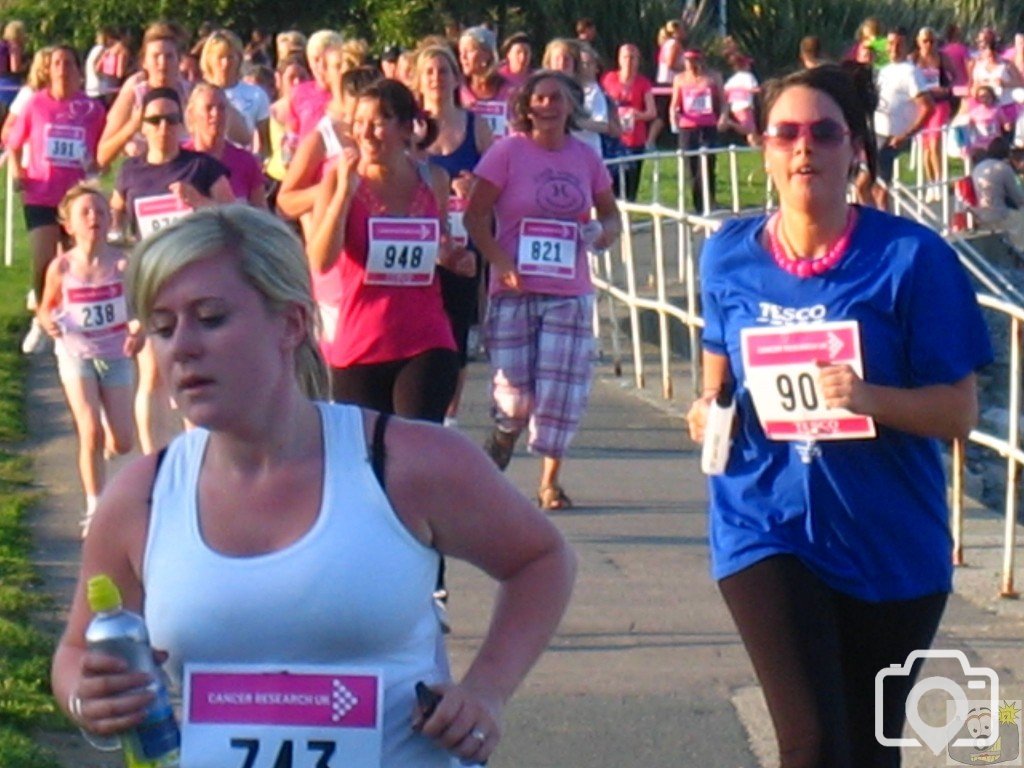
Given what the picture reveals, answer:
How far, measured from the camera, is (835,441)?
190 inches

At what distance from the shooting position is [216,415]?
10.5 feet

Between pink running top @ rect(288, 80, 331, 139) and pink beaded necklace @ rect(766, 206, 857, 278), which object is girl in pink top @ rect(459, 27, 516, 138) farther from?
pink beaded necklace @ rect(766, 206, 857, 278)

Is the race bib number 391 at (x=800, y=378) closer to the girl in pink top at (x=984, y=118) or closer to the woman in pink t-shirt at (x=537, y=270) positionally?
the woman in pink t-shirt at (x=537, y=270)

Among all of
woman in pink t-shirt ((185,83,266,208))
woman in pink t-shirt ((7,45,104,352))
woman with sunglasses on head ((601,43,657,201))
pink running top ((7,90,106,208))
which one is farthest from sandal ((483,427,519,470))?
woman with sunglasses on head ((601,43,657,201))

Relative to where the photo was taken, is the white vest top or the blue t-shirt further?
the blue t-shirt

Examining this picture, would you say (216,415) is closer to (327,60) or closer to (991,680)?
(991,680)

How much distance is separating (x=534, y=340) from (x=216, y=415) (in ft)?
20.6

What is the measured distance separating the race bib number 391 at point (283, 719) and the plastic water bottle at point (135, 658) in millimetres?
100

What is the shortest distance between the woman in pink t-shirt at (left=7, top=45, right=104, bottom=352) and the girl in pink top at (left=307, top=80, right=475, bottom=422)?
6.87m

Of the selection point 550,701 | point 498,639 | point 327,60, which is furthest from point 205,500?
point 327,60

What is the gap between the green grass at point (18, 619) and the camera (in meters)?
6.37

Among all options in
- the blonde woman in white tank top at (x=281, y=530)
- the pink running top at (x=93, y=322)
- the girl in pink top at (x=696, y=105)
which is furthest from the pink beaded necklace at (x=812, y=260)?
the girl in pink top at (x=696, y=105)

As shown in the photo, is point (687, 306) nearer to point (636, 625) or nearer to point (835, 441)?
point (636, 625)

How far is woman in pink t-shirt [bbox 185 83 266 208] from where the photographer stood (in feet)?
34.0
